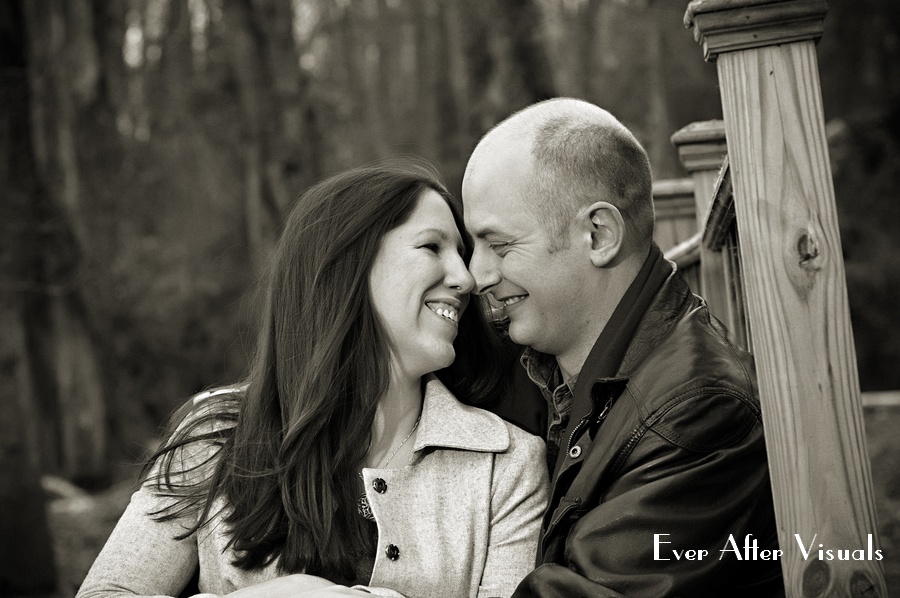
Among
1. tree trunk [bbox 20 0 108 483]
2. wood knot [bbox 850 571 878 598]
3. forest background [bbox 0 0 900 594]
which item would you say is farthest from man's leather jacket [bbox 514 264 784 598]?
tree trunk [bbox 20 0 108 483]

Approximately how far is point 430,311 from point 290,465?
66 centimetres

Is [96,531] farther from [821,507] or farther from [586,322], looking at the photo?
[821,507]

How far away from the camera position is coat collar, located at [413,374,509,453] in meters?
3.13

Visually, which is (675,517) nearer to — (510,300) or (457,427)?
(457,427)

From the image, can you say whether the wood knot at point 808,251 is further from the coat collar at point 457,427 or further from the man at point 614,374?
the coat collar at point 457,427

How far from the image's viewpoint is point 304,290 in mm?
3262

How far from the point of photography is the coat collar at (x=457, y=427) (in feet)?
10.3

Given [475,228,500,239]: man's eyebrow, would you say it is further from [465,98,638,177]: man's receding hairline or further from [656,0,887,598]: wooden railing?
[656,0,887,598]: wooden railing

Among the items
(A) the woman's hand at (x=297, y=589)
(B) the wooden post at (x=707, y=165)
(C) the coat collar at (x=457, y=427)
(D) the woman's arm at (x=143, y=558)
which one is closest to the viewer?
(A) the woman's hand at (x=297, y=589)

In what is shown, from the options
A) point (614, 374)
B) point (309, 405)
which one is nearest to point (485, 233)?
point (614, 374)

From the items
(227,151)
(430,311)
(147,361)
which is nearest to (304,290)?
(430,311)

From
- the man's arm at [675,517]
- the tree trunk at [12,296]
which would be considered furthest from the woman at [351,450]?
the tree trunk at [12,296]

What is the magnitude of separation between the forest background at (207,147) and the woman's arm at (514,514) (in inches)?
51.4

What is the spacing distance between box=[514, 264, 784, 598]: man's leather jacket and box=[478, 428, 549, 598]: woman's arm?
0.65 ft
